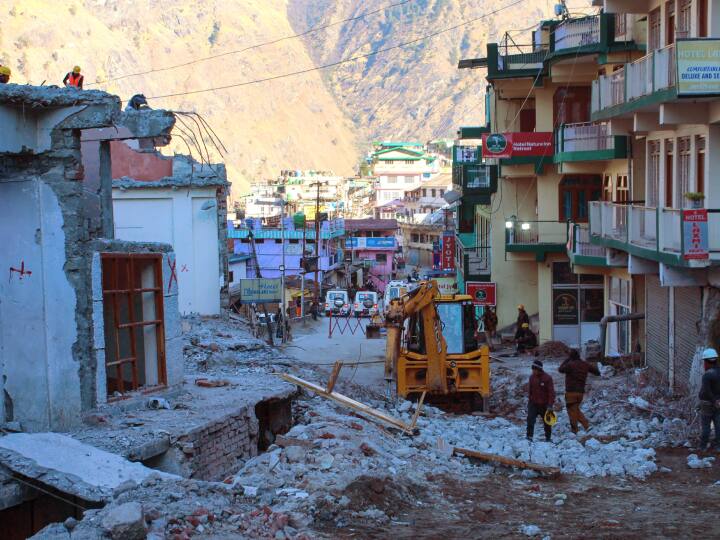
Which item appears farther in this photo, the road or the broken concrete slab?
the road

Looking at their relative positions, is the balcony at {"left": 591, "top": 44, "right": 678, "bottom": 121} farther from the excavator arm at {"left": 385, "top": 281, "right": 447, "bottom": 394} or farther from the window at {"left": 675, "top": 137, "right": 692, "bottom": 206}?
the excavator arm at {"left": 385, "top": 281, "right": 447, "bottom": 394}

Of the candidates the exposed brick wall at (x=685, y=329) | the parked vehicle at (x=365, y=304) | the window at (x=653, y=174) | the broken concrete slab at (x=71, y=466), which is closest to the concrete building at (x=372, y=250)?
the parked vehicle at (x=365, y=304)

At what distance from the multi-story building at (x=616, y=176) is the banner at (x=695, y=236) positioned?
2 centimetres

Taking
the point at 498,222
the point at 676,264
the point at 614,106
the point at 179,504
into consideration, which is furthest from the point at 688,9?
the point at 498,222

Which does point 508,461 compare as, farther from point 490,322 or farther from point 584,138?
point 490,322

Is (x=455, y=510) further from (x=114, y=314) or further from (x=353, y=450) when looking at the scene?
(x=114, y=314)

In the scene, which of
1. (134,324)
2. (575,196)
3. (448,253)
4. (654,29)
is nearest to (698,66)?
(654,29)

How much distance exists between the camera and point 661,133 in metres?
Answer: 21.5

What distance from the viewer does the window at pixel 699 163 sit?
18562 mm

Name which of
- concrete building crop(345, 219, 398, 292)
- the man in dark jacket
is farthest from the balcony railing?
concrete building crop(345, 219, 398, 292)

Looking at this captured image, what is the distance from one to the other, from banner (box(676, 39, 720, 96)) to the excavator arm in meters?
6.64

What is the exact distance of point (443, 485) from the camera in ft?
42.6

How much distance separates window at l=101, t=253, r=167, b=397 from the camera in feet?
49.1

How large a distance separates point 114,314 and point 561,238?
19840 millimetres
